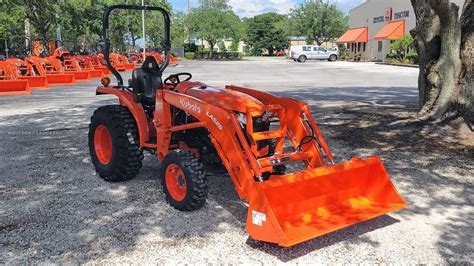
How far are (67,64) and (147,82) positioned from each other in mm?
17609

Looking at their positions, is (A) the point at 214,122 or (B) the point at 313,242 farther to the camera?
(A) the point at 214,122

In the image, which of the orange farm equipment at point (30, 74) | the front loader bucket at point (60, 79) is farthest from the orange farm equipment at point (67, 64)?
the orange farm equipment at point (30, 74)

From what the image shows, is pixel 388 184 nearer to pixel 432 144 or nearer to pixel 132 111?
pixel 132 111

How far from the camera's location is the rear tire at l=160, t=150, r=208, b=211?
443 cm

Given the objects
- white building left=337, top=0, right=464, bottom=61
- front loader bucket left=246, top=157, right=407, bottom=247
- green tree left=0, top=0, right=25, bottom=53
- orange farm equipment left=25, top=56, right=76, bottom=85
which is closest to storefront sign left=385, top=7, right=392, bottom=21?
white building left=337, top=0, right=464, bottom=61

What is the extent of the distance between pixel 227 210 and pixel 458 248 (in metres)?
2.07

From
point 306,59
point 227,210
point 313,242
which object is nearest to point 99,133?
point 227,210

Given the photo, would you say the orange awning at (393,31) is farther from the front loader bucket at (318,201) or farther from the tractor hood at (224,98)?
the front loader bucket at (318,201)

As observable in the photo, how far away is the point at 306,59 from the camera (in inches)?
2061

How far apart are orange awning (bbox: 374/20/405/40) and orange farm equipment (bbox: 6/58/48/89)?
34961 millimetres

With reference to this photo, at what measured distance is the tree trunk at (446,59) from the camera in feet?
27.4

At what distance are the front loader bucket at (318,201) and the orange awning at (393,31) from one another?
141ft

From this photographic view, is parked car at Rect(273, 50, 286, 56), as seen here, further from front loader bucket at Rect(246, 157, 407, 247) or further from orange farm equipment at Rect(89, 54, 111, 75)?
front loader bucket at Rect(246, 157, 407, 247)

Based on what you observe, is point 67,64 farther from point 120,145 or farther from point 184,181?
point 184,181
